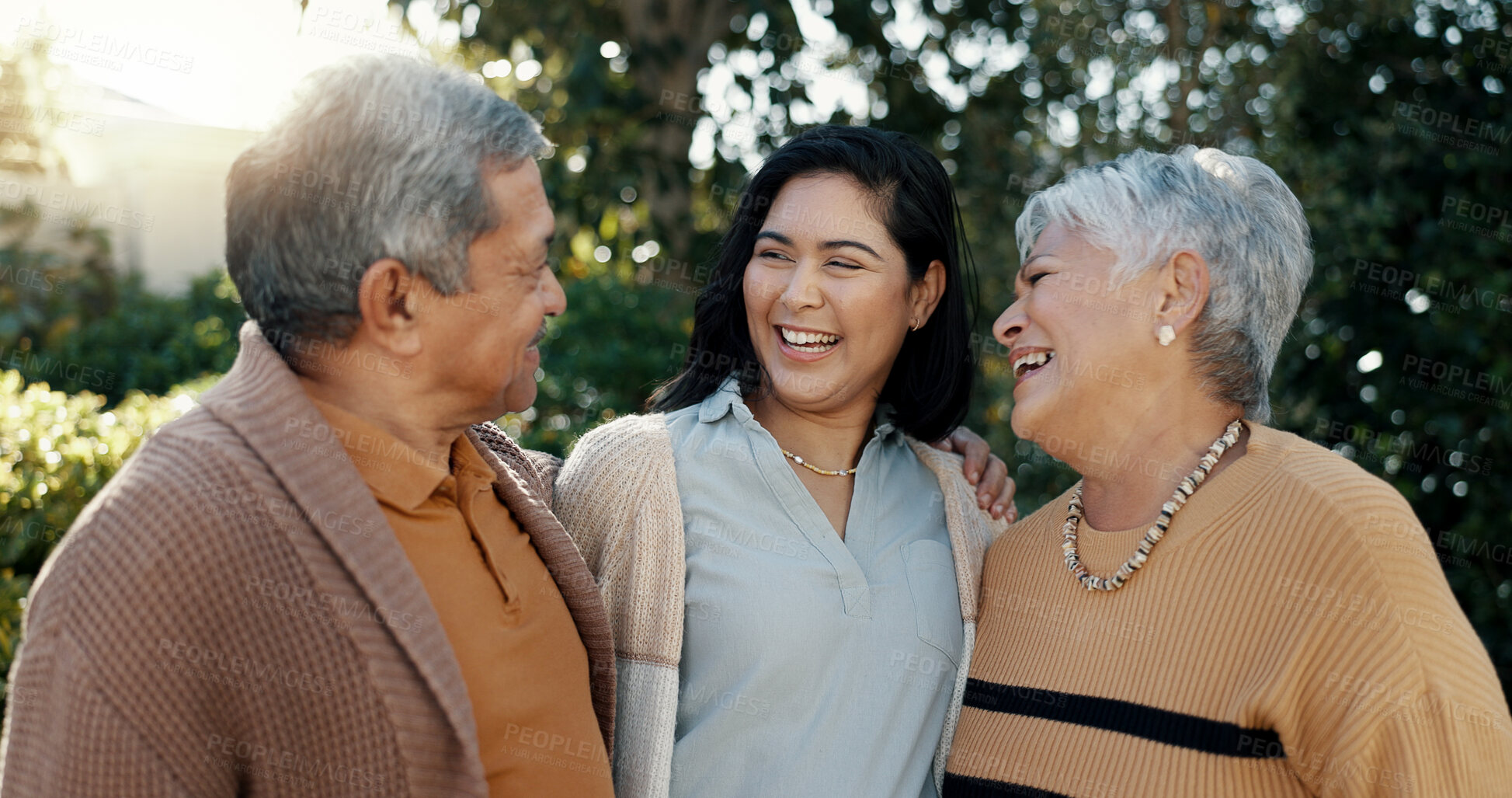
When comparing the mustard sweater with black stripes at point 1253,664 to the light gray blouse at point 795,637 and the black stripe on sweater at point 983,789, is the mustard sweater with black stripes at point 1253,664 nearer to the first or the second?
the black stripe on sweater at point 983,789

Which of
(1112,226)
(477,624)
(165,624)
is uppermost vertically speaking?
(1112,226)

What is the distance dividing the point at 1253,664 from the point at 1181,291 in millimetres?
691

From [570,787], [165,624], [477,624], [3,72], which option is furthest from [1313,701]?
[3,72]

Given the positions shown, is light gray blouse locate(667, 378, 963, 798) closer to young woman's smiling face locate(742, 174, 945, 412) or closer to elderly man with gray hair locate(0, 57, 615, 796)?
young woman's smiling face locate(742, 174, 945, 412)

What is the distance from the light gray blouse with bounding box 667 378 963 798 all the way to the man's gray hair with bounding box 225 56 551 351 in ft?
2.81

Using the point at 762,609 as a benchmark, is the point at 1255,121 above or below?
above

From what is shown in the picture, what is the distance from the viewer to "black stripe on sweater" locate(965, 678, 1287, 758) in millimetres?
1839

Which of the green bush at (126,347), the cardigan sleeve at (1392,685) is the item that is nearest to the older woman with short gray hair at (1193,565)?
the cardigan sleeve at (1392,685)

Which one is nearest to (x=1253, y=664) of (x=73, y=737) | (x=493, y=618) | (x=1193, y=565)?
(x=1193, y=565)

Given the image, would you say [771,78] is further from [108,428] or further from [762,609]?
[762,609]

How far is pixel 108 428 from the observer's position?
390cm

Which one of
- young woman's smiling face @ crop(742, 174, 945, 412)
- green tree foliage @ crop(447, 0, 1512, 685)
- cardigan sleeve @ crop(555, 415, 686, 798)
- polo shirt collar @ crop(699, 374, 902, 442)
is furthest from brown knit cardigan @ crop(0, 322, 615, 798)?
green tree foliage @ crop(447, 0, 1512, 685)

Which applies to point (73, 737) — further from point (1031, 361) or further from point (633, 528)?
point (1031, 361)

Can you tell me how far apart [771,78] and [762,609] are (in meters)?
3.89
